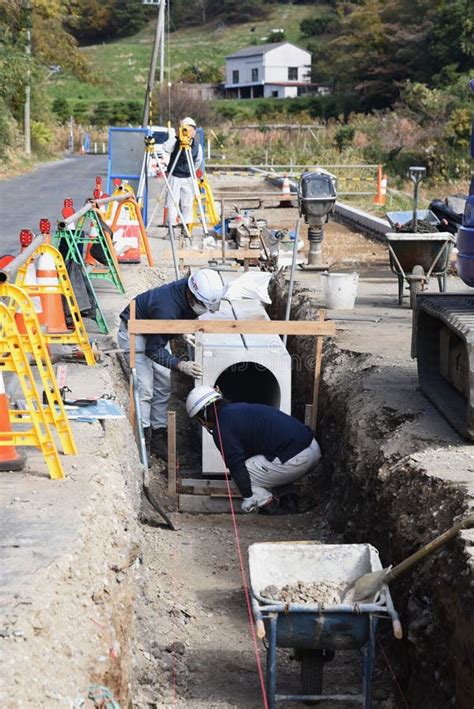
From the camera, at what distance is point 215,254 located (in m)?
16.5

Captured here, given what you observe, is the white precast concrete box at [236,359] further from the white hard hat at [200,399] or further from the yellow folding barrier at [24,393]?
the yellow folding barrier at [24,393]

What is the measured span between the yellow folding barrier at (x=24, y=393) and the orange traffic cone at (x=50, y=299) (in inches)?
127

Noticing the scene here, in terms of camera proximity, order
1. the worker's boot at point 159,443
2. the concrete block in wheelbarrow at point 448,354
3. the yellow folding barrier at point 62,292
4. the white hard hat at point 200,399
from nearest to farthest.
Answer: the concrete block in wheelbarrow at point 448,354 → the white hard hat at point 200,399 → the yellow folding barrier at point 62,292 → the worker's boot at point 159,443

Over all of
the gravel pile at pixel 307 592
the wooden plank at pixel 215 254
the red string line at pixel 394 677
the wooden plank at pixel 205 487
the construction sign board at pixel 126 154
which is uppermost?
the construction sign board at pixel 126 154

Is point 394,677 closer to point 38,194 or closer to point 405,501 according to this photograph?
point 405,501

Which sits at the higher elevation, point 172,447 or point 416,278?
point 416,278

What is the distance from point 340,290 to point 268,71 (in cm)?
9100

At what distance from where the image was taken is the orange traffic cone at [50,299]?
9.83 m

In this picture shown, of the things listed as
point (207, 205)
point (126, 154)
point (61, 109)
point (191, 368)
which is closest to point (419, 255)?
point (191, 368)

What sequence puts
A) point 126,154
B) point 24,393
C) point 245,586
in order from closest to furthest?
point 24,393, point 245,586, point 126,154

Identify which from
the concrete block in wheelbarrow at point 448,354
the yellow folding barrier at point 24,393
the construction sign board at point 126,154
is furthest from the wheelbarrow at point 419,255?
the construction sign board at point 126,154

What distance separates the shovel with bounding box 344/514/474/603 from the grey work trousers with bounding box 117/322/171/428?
473 centimetres

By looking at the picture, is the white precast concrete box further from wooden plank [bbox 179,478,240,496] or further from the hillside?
the hillside

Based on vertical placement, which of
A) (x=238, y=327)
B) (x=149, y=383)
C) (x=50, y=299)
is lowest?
(x=149, y=383)
